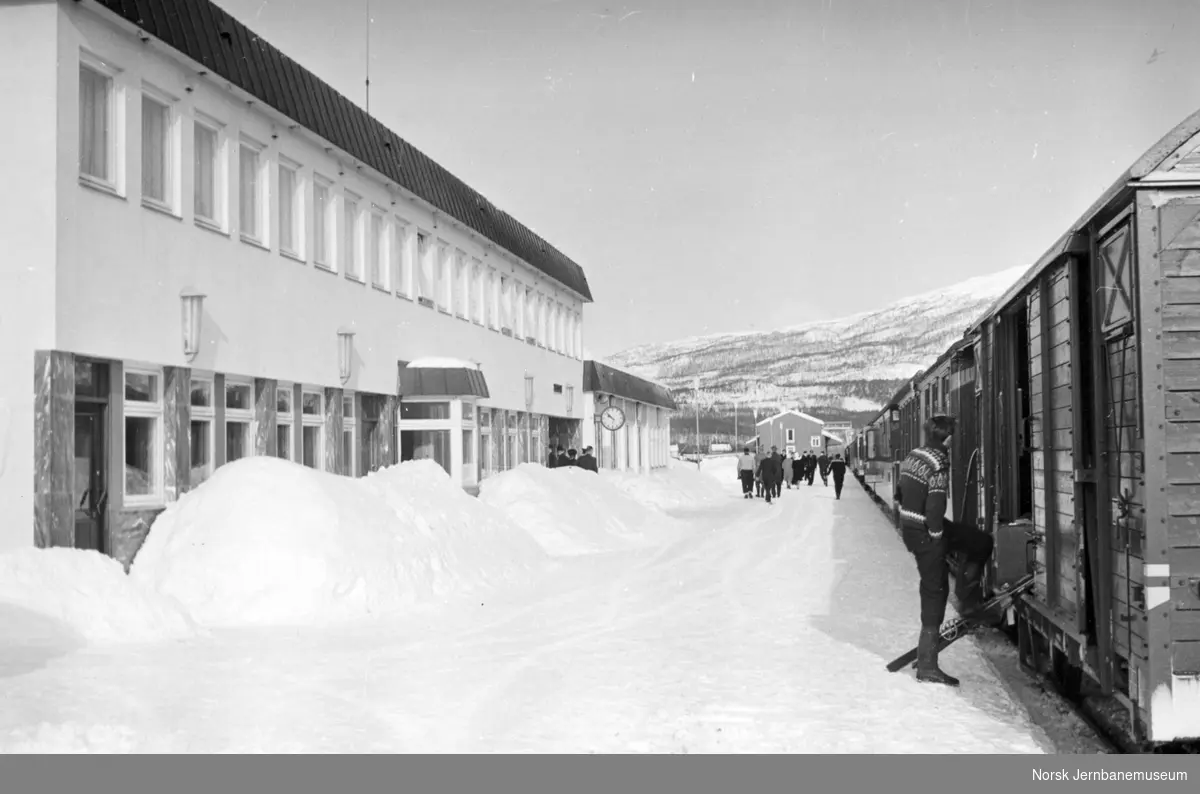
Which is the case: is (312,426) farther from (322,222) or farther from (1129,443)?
(1129,443)

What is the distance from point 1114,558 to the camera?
6.59m

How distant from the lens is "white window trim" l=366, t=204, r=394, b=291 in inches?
887

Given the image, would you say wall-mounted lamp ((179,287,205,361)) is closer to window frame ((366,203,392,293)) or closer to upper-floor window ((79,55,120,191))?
upper-floor window ((79,55,120,191))

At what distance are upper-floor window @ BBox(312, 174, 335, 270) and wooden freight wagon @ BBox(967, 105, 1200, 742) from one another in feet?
45.8

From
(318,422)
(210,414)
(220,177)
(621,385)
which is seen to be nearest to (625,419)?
(621,385)

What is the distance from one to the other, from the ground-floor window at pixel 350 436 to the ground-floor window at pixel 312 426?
3.39 ft

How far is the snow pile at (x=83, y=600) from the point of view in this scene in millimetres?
10242

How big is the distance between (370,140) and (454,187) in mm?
5423

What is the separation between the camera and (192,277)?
15.4m

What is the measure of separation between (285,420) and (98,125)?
19.7 feet

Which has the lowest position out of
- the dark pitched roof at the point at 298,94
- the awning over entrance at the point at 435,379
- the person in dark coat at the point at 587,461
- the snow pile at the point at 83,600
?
the snow pile at the point at 83,600

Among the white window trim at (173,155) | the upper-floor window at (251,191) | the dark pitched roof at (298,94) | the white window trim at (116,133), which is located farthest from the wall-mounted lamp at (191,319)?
the dark pitched roof at (298,94)

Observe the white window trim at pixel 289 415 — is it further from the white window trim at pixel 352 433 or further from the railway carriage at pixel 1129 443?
the railway carriage at pixel 1129 443

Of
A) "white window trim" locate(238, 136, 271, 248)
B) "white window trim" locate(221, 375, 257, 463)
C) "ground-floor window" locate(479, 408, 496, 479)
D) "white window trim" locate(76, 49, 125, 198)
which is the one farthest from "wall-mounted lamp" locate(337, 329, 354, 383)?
"ground-floor window" locate(479, 408, 496, 479)
